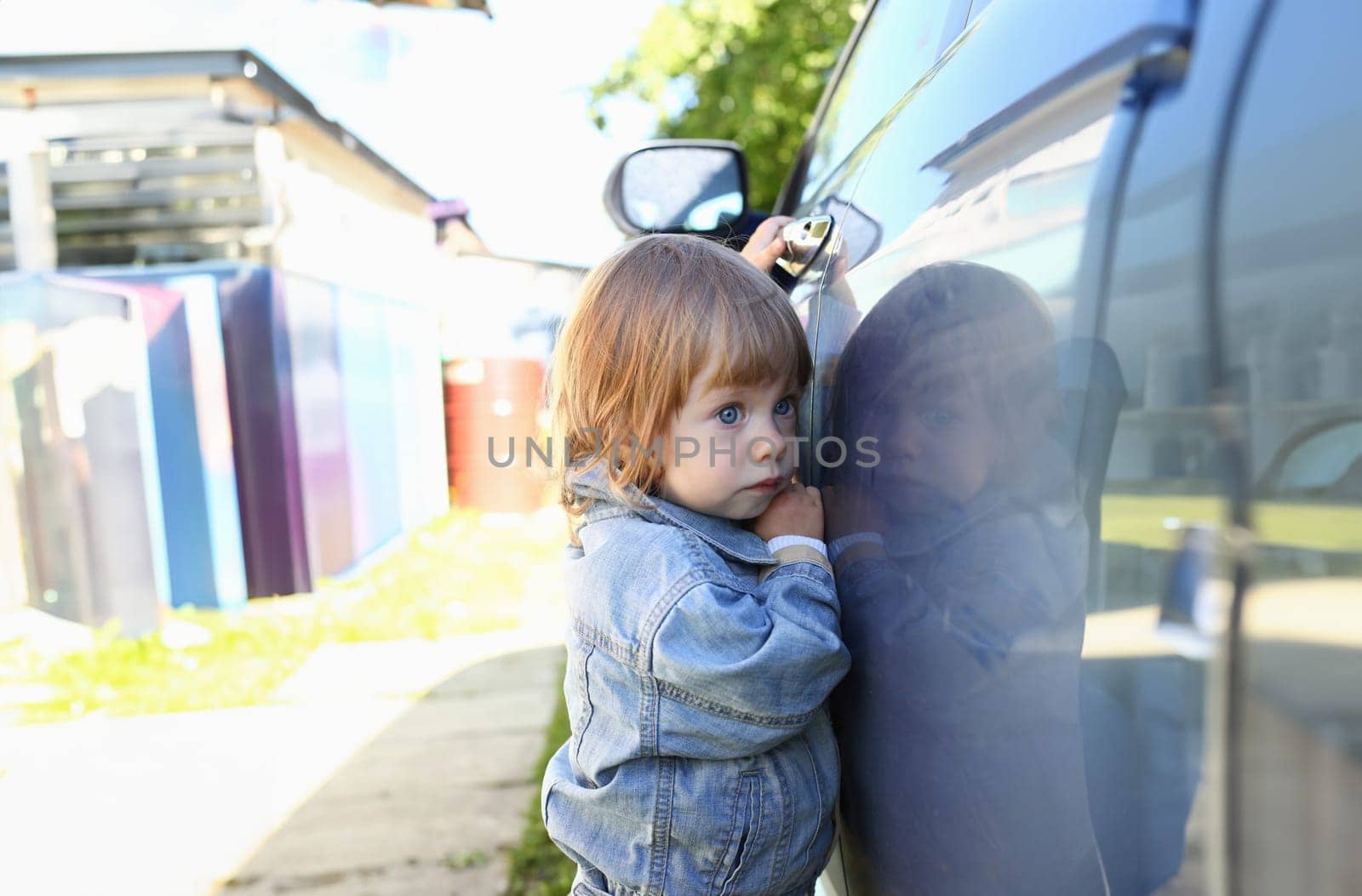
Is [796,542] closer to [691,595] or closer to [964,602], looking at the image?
[691,595]

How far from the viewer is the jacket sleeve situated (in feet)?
3.22

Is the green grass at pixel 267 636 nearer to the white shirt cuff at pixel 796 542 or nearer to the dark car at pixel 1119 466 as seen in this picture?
the white shirt cuff at pixel 796 542

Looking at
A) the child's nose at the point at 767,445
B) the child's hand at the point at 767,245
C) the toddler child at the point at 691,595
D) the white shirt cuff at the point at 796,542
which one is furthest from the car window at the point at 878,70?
the white shirt cuff at the point at 796,542

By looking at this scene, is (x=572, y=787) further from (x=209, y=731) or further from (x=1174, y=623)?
(x=209, y=731)

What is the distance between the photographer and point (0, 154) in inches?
264

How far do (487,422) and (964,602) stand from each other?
822 centimetres

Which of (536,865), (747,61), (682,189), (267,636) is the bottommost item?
(536,865)

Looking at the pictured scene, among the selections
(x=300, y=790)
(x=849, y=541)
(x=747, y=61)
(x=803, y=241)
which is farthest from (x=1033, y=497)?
(x=747, y=61)

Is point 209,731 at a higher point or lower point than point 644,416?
lower

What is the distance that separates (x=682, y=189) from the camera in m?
2.08

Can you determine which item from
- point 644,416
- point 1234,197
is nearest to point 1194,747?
point 1234,197

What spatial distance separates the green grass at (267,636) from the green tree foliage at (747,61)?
22.2 ft

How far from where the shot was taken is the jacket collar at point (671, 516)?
3.70 ft

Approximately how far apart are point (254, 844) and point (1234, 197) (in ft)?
10.5
